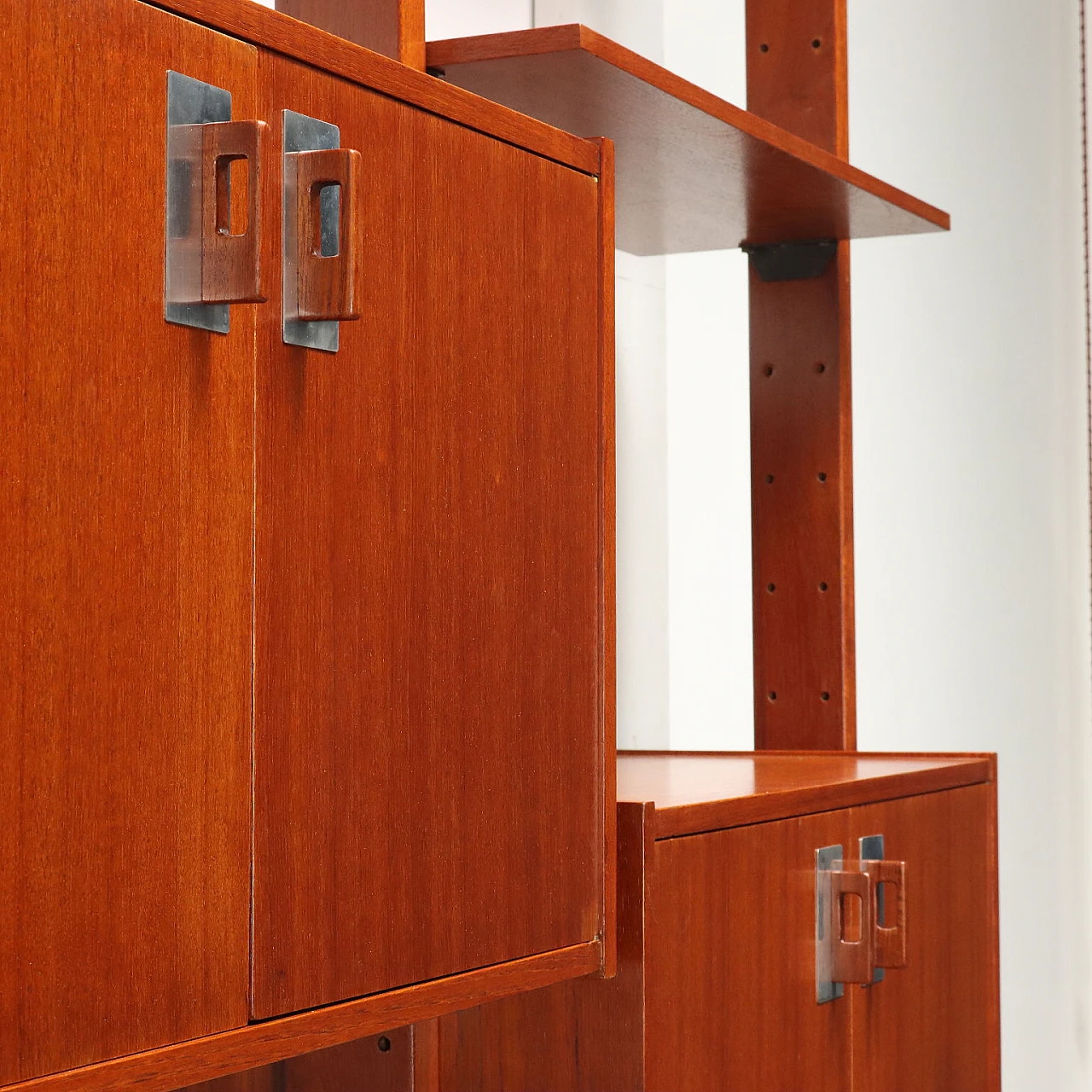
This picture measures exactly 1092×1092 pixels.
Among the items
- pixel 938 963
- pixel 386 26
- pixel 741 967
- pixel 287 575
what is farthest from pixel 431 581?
pixel 938 963

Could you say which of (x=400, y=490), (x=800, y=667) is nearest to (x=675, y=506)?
(x=800, y=667)

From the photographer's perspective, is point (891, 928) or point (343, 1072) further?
point (891, 928)

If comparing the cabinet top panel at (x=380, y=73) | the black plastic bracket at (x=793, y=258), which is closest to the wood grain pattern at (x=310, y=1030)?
the cabinet top panel at (x=380, y=73)

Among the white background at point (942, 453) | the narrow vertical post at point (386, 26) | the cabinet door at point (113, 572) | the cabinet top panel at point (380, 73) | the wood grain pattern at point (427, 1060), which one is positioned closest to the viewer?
the cabinet door at point (113, 572)

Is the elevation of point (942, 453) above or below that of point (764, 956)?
above

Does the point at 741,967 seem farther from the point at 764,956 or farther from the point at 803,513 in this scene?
the point at 803,513

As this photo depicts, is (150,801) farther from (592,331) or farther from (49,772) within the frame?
(592,331)

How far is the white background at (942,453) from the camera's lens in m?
2.20

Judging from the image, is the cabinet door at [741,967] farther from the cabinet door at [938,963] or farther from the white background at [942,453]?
the white background at [942,453]

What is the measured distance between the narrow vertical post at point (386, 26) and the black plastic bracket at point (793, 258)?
0.81 m

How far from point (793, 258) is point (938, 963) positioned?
→ 28.8 inches

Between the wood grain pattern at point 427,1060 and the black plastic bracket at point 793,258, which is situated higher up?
the black plastic bracket at point 793,258

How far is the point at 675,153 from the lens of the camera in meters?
1.41

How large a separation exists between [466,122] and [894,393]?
5.96ft
